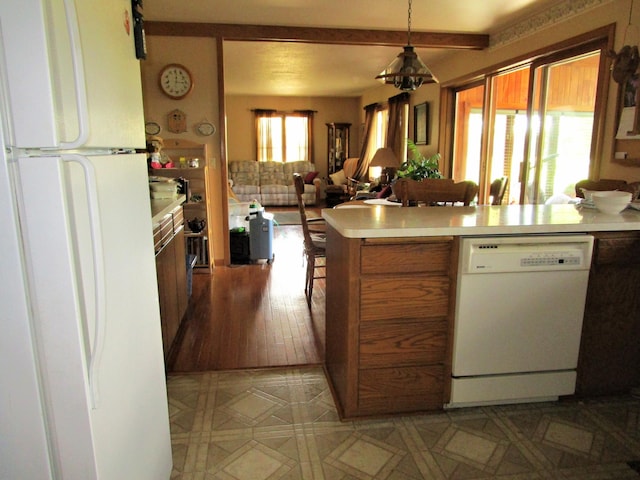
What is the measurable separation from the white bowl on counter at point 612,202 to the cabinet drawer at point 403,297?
958 mm

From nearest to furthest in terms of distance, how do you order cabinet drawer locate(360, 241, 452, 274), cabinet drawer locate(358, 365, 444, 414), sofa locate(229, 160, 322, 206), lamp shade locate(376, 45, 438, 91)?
1. cabinet drawer locate(360, 241, 452, 274)
2. cabinet drawer locate(358, 365, 444, 414)
3. lamp shade locate(376, 45, 438, 91)
4. sofa locate(229, 160, 322, 206)

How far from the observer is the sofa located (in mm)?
9938

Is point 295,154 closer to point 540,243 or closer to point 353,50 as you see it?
point 353,50

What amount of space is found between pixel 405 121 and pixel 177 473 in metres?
6.98

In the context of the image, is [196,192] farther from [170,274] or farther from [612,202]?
[612,202]

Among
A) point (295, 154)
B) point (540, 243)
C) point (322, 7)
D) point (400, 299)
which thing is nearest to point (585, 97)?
point (322, 7)

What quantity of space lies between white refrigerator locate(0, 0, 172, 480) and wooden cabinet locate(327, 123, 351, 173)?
10138 millimetres

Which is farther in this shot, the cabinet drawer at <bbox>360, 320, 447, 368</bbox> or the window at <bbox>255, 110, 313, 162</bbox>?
the window at <bbox>255, 110, 313, 162</bbox>

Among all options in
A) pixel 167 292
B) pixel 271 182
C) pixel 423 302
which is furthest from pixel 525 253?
pixel 271 182

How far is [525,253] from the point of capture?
6.47ft

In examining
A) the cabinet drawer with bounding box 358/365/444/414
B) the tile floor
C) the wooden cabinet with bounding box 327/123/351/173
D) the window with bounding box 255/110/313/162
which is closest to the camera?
the tile floor

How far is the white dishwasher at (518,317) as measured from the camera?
77.4 inches

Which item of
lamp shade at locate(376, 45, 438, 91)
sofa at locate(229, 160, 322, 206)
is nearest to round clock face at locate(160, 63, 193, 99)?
lamp shade at locate(376, 45, 438, 91)

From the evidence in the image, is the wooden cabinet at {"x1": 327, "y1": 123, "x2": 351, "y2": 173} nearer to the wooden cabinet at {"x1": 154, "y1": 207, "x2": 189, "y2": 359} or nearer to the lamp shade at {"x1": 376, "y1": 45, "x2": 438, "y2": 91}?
the lamp shade at {"x1": 376, "y1": 45, "x2": 438, "y2": 91}
